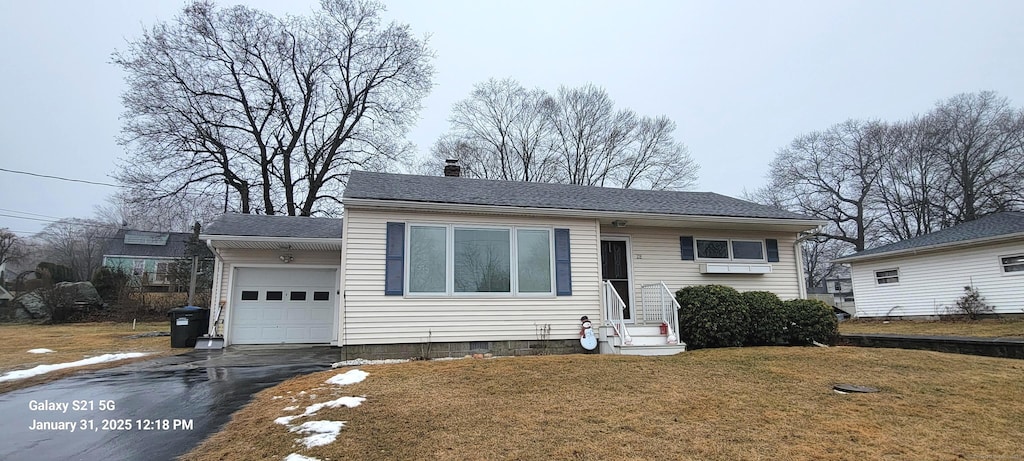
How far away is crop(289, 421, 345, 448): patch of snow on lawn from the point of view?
3.75m

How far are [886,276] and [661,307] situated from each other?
44.5 ft

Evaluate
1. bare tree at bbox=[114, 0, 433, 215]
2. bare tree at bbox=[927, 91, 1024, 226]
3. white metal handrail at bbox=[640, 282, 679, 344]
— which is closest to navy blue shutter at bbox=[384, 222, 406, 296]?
white metal handrail at bbox=[640, 282, 679, 344]

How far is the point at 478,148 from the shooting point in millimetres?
26672

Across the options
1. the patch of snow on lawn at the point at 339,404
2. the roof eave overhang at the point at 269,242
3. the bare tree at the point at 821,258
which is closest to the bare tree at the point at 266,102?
the roof eave overhang at the point at 269,242

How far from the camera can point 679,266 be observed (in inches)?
396

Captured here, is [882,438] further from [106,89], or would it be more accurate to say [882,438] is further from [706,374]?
[106,89]

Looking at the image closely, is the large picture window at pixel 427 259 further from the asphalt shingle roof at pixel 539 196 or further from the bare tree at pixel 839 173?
the bare tree at pixel 839 173

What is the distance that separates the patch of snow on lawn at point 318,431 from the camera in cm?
375

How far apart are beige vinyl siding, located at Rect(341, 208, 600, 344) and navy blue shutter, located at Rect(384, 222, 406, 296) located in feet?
0.30

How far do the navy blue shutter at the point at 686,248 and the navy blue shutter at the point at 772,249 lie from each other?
1.79m

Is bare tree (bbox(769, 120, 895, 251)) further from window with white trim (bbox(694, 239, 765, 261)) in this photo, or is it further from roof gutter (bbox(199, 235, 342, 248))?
roof gutter (bbox(199, 235, 342, 248))

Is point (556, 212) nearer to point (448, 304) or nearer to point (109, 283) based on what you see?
point (448, 304)

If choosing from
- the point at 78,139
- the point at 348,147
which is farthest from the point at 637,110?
the point at 78,139

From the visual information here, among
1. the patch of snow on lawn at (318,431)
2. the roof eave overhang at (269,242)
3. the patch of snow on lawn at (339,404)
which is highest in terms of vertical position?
the roof eave overhang at (269,242)
